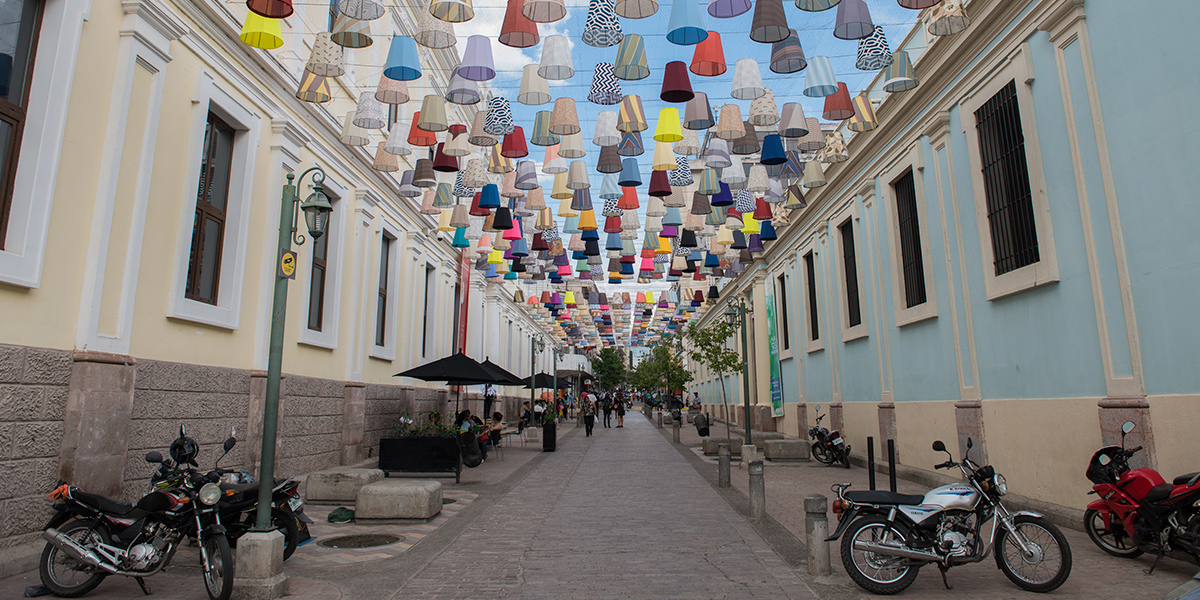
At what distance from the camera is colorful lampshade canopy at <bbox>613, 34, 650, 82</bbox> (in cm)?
938

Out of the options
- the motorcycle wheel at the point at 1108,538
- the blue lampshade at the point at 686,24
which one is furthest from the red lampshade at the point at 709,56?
the motorcycle wheel at the point at 1108,538

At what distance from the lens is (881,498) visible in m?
6.21

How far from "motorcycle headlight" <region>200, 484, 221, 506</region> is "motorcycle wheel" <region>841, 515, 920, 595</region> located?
580 centimetres

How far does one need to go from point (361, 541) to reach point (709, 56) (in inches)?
316

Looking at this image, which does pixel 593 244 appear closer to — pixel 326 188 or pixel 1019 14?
pixel 326 188

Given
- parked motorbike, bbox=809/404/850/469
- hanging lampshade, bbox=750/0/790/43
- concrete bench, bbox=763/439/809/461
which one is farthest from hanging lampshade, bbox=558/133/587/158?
concrete bench, bbox=763/439/809/461

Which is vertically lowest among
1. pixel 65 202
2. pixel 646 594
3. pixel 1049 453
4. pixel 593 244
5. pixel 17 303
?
pixel 646 594

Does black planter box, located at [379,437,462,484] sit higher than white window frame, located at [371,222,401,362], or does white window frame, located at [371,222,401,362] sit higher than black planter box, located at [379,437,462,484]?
white window frame, located at [371,222,401,362]

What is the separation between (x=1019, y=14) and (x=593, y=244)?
33.7 feet

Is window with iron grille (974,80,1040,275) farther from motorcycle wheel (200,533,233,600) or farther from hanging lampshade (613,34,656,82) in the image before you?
motorcycle wheel (200,533,233,600)

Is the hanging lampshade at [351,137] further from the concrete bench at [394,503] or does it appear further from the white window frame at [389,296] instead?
the concrete bench at [394,503]

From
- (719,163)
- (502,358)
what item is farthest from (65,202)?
(502,358)

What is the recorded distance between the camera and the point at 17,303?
6656mm

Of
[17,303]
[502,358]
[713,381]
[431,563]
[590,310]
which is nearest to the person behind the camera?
[17,303]
